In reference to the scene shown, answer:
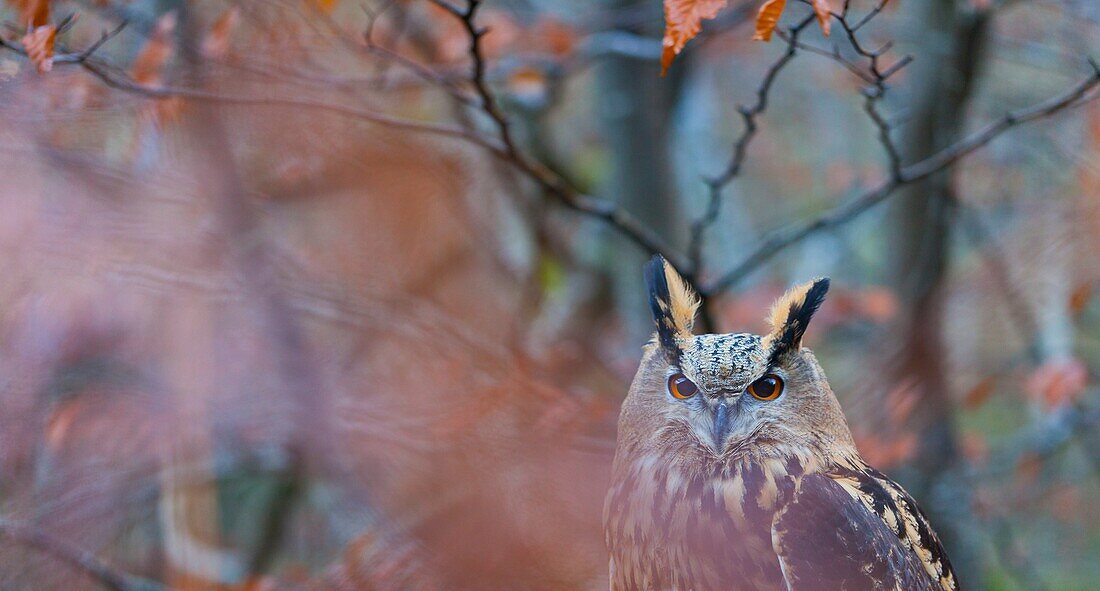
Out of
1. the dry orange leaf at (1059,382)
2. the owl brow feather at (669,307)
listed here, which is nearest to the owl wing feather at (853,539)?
the owl brow feather at (669,307)

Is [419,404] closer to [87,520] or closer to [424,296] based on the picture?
[424,296]

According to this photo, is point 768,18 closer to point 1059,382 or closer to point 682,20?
point 682,20

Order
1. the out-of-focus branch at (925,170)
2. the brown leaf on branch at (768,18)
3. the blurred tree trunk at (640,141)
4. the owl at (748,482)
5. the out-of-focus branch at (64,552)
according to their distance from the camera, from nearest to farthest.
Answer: the brown leaf on branch at (768,18) < the owl at (748,482) < the out-of-focus branch at (925,170) < the out-of-focus branch at (64,552) < the blurred tree trunk at (640,141)

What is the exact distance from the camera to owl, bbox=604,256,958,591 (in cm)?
200

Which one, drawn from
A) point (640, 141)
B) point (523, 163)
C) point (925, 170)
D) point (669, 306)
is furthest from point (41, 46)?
point (640, 141)

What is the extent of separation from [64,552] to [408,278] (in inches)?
68.8

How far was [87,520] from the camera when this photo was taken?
3.34 meters

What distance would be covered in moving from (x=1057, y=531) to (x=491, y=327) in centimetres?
590

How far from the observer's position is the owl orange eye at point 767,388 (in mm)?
2209

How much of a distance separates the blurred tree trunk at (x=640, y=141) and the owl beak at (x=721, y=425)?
8.49 feet

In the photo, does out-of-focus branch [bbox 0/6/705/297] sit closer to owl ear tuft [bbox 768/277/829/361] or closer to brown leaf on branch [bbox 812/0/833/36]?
owl ear tuft [bbox 768/277/829/361]

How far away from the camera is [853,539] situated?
1975 mm

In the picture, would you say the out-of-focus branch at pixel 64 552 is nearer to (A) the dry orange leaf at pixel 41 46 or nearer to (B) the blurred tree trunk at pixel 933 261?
(A) the dry orange leaf at pixel 41 46

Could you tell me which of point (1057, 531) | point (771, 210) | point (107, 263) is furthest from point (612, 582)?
point (771, 210)
